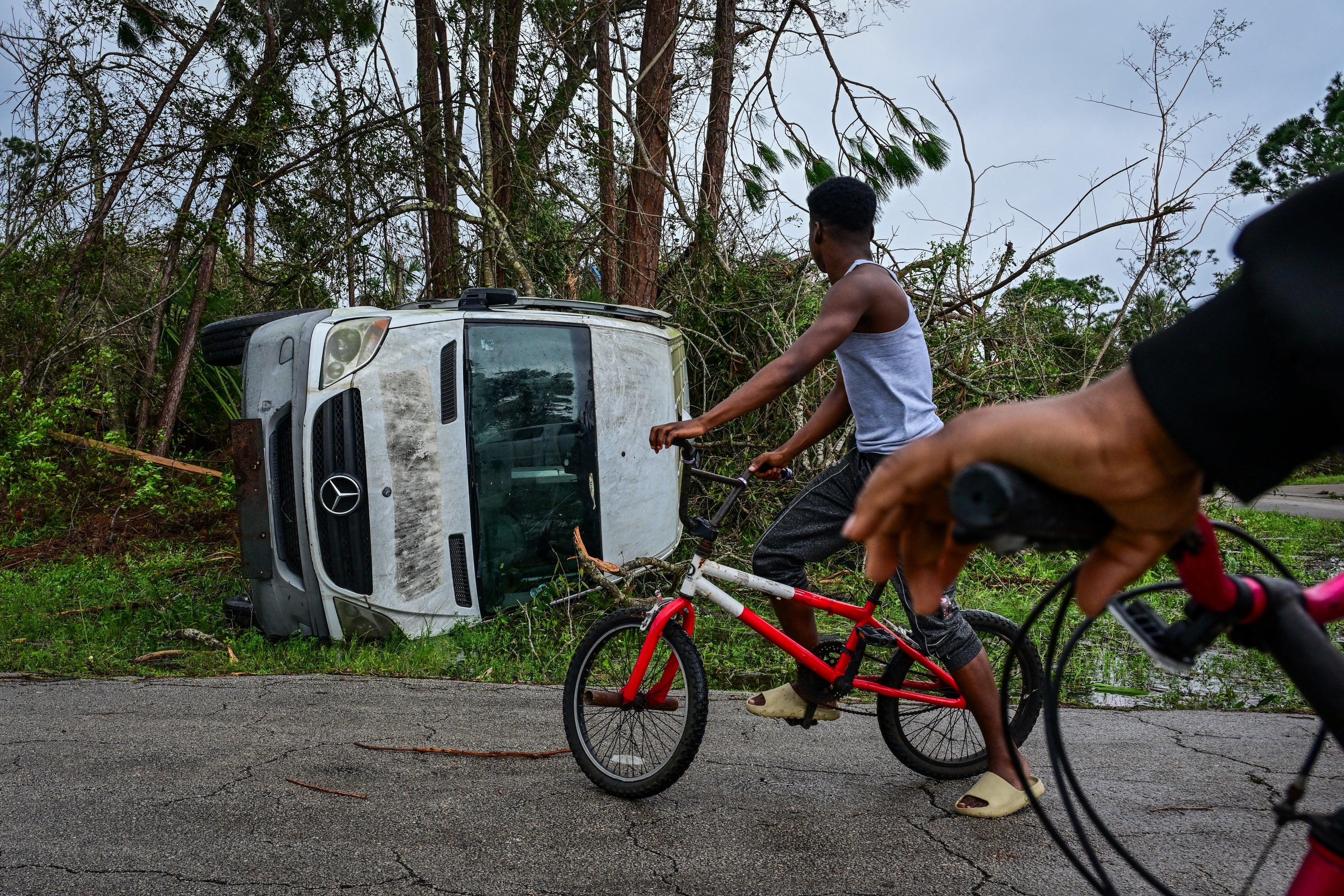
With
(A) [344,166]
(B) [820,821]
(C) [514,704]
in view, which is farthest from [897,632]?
(A) [344,166]

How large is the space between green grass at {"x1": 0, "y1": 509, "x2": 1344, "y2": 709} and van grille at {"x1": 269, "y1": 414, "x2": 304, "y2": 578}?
53 centimetres

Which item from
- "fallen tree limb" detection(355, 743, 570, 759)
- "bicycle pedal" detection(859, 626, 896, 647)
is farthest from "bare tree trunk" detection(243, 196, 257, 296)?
"bicycle pedal" detection(859, 626, 896, 647)

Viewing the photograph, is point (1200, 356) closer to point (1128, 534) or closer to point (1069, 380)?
point (1128, 534)

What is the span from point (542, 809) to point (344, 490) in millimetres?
2918

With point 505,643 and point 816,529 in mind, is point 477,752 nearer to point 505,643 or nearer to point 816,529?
point 816,529

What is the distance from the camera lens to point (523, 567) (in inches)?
239

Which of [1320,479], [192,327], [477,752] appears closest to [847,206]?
[477,752]

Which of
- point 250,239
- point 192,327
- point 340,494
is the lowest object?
point 340,494

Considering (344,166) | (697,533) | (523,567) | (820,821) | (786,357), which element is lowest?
(820,821)

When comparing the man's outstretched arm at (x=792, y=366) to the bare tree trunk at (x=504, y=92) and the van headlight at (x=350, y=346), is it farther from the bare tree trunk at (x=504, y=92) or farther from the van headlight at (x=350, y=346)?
the bare tree trunk at (x=504, y=92)

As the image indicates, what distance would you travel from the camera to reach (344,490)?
5438 millimetres

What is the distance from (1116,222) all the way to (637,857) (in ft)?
24.0

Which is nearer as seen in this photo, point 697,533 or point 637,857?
point 637,857

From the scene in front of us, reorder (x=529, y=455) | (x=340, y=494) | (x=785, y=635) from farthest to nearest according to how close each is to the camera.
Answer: (x=529, y=455)
(x=340, y=494)
(x=785, y=635)
